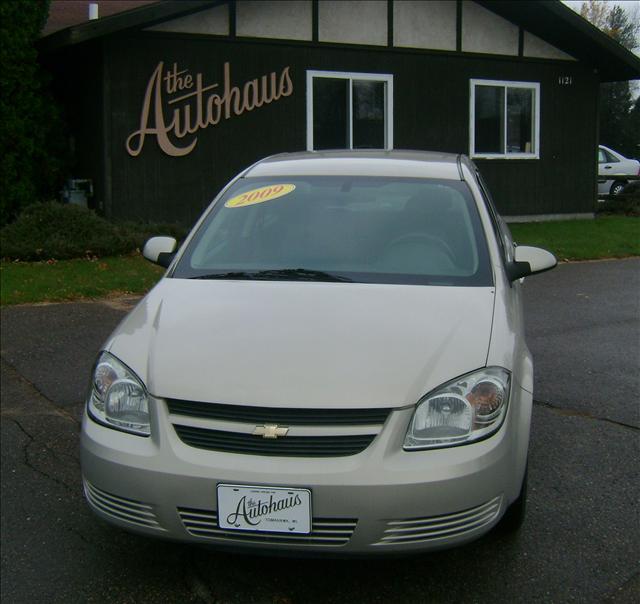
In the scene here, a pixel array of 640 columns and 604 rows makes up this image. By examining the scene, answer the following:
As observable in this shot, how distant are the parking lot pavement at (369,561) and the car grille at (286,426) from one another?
1.61 ft

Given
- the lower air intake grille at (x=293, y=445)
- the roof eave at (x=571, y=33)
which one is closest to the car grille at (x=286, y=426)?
the lower air intake grille at (x=293, y=445)

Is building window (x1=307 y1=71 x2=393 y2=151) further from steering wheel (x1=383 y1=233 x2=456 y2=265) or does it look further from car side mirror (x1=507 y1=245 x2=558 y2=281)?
steering wheel (x1=383 y1=233 x2=456 y2=265)

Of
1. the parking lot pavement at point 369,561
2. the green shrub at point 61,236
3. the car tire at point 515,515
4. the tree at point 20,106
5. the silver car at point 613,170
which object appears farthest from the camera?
the silver car at point 613,170

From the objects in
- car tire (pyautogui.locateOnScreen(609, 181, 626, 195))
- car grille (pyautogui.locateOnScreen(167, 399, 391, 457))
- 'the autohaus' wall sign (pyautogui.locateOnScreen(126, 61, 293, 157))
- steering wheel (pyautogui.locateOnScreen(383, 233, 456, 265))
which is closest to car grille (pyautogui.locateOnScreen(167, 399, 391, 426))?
car grille (pyautogui.locateOnScreen(167, 399, 391, 457))

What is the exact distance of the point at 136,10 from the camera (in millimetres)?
12773

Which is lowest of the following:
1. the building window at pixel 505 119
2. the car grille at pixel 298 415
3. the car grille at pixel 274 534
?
the car grille at pixel 274 534

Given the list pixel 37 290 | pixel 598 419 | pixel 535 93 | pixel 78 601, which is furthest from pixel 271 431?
pixel 535 93

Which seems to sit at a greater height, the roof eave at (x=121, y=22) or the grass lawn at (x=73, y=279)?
the roof eave at (x=121, y=22)

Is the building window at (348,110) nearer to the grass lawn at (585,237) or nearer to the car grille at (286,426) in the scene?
the grass lawn at (585,237)

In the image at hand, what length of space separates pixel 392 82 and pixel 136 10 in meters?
5.15

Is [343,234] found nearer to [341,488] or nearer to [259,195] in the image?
[259,195]

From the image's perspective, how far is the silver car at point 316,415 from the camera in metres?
2.83

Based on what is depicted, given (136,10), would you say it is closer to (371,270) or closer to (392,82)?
(392,82)

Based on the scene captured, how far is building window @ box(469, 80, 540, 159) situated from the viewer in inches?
668
